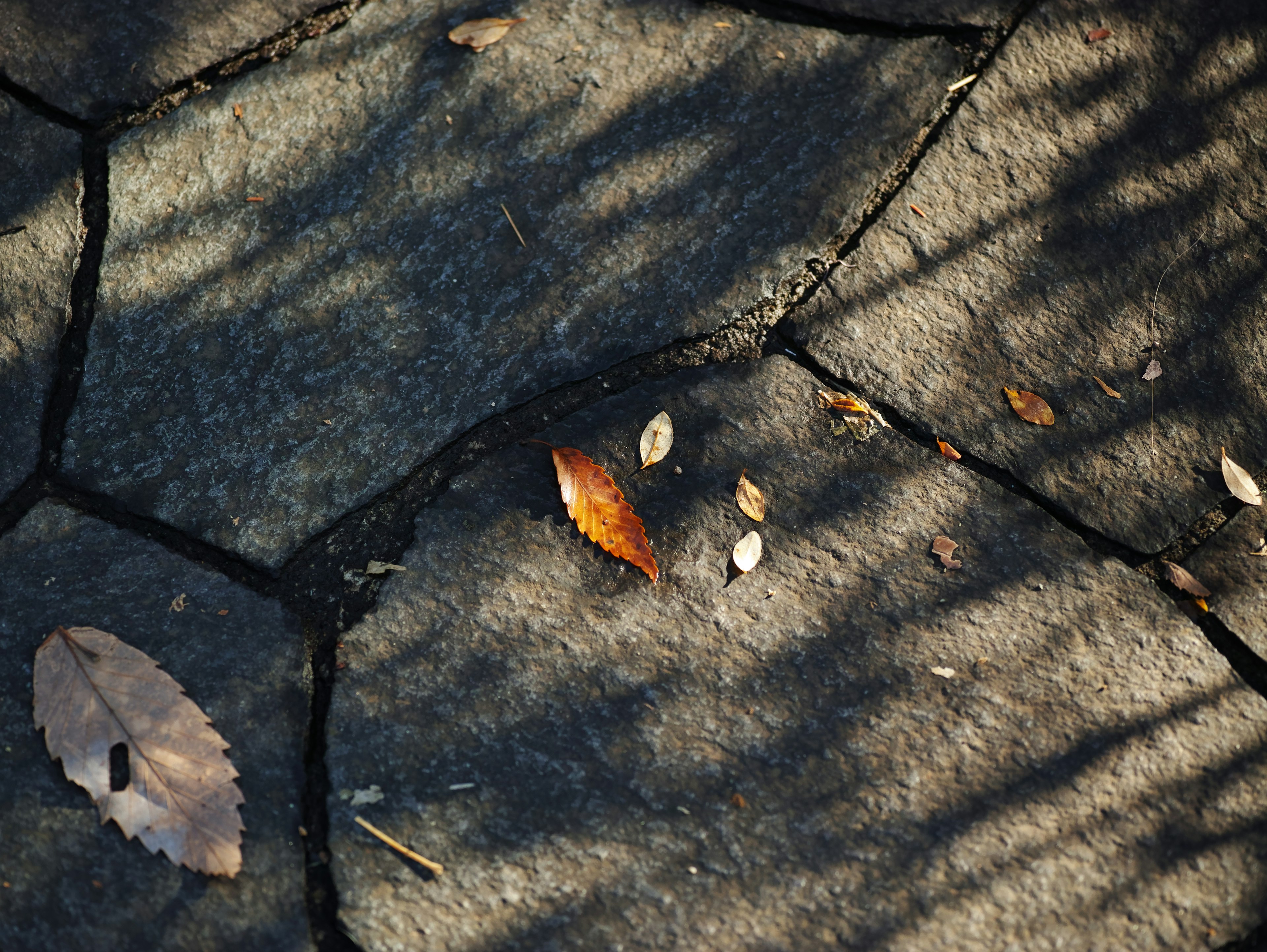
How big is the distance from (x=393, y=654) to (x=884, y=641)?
0.80m

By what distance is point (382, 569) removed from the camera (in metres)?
1.46

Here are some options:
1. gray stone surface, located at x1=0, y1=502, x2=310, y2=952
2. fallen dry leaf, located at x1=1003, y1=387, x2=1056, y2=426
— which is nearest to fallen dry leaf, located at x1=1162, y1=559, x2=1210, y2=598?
fallen dry leaf, located at x1=1003, y1=387, x2=1056, y2=426

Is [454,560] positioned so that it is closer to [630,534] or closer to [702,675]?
[630,534]

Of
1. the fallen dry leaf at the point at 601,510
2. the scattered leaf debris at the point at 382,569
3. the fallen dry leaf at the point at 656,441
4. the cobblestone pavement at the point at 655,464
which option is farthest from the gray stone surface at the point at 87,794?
the fallen dry leaf at the point at 656,441

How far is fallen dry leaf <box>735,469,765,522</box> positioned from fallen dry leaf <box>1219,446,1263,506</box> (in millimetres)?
822

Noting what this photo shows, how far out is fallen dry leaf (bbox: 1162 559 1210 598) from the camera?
1.46 m

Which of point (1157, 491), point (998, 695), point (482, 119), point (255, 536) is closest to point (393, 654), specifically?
point (255, 536)

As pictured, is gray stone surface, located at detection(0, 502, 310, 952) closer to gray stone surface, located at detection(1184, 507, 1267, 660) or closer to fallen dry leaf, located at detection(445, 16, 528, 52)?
fallen dry leaf, located at detection(445, 16, 528, 52)

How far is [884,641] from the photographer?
1.41 metres

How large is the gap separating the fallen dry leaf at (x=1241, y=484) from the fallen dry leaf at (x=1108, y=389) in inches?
8.2

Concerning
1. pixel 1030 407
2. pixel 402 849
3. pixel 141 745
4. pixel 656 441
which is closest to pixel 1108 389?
pixel 1030 407

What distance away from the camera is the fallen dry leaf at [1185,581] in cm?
146

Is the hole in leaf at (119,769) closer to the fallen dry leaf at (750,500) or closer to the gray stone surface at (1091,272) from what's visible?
the fallen dry leaf at (750,500)

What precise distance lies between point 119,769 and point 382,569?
47 cm
